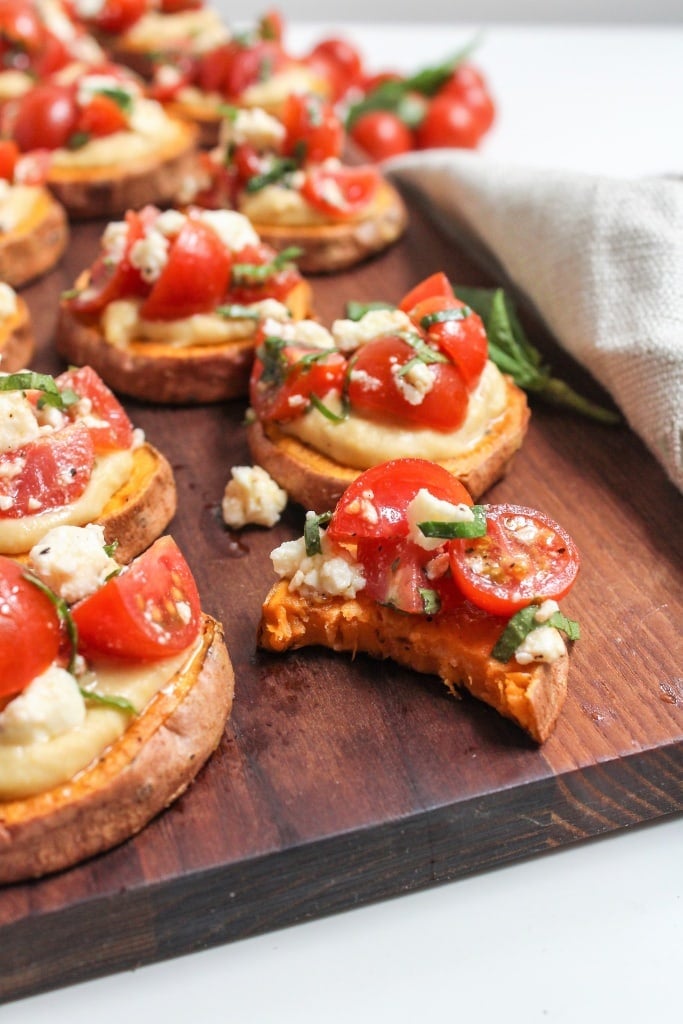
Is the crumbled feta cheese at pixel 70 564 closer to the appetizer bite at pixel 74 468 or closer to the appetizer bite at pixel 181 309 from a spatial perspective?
the appetizer bite at pixel 74 468

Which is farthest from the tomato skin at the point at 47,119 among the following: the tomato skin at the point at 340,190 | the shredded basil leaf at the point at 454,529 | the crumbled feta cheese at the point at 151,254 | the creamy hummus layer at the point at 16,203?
the shredded basil leaf at the point at 454,529

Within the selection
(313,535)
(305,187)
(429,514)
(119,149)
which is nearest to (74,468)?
(313,535)

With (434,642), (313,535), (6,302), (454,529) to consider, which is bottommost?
(6,302)

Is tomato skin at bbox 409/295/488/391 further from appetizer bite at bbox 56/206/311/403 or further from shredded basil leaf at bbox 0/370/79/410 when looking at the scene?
shredded basil leaf at bbox 0/370/79/410

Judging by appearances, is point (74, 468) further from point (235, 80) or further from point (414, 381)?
point (235, 80)

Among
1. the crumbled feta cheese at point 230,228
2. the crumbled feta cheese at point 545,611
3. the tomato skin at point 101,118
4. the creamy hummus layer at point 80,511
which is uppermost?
the crumbled feta cheese at point 230,228
